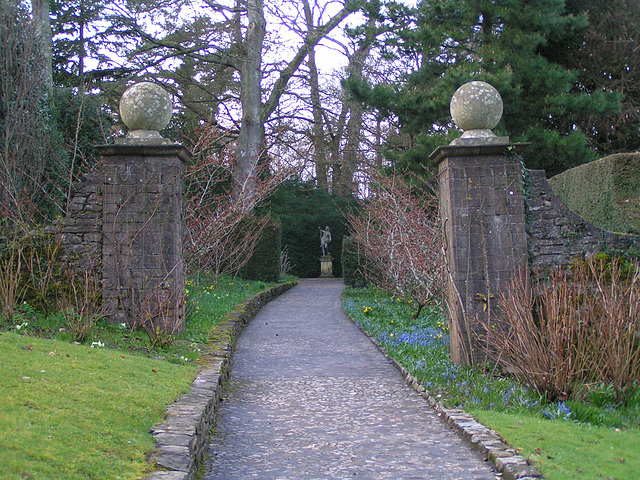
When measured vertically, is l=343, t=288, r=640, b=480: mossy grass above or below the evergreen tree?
below

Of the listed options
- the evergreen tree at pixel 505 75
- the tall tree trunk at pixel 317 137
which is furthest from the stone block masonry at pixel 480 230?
the tall tree trunk at pixel 317 137

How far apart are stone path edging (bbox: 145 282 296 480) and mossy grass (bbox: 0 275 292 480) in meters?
0.08

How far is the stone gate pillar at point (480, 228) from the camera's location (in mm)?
5656

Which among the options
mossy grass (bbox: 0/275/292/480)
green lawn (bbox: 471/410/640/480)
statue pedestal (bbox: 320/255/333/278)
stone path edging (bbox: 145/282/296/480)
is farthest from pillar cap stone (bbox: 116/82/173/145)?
statue pedestal (bbox: 320/255/333/278)

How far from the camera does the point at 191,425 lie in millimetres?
3561

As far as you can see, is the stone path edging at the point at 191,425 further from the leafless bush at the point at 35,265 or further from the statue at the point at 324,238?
the statue at the point at 324,238

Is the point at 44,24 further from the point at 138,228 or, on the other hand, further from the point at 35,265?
the point at 138,228

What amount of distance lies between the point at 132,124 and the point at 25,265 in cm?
202

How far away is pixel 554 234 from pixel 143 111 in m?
4.61

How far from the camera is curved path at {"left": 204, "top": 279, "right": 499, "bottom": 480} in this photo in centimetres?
346

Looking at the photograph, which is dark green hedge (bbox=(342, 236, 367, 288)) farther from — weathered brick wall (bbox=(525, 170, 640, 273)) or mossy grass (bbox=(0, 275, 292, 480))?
weathered brick wall (bbox=(525, 170, 640, 273))

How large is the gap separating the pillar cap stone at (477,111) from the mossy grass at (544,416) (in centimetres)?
226

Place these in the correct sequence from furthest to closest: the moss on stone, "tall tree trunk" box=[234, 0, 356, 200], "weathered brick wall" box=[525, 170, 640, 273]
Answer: "tall tree trunk" box=[234, 0, 356, 200]
the moss on stone
"weathered brick wall" box=[525, 170, 640, 273]

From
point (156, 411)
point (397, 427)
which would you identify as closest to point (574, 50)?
point (397, 427)
